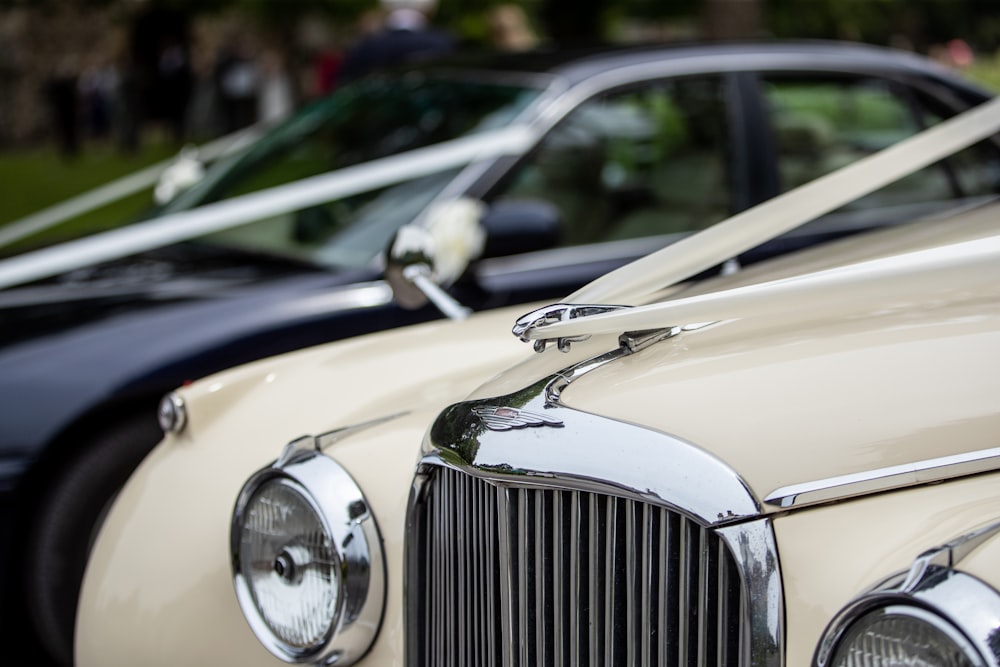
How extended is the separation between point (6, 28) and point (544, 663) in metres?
22.3

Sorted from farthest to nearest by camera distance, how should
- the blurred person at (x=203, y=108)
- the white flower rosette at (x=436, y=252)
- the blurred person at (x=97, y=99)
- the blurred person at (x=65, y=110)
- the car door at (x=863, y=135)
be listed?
the blurred person at (x=97, y=99) → the blurred person at (x=65, y=110) → the blurred person at (x=203, y=108) → the car door at (x=863, y=135) → the white flower rosette at (x=436, y=252)

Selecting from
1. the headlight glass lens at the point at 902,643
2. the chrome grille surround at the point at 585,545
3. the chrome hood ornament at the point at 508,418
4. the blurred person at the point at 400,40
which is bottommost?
the headlight glass lens at the point at 902,643

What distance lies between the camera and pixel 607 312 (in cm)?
179

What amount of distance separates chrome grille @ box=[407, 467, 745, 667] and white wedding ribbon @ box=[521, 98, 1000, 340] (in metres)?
0.31

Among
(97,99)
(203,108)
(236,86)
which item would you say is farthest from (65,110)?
(97,99)

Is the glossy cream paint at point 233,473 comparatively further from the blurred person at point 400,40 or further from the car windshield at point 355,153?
the blurred person at point 400,40

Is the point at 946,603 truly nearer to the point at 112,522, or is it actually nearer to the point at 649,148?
the point at 112,522

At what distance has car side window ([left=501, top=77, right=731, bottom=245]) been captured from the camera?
3805mm

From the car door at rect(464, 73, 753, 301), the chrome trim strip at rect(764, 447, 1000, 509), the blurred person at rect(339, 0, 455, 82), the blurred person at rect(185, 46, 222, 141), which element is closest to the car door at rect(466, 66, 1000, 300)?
the car door at rect(464, 73, 753, 301)

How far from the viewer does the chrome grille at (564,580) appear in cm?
142

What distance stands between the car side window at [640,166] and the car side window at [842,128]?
22 cm

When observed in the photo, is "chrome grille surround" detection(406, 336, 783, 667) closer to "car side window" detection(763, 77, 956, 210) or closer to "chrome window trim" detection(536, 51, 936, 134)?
"chrome window trim" detection(536, 51, 936, 134)

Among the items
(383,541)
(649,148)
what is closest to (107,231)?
(649,148)

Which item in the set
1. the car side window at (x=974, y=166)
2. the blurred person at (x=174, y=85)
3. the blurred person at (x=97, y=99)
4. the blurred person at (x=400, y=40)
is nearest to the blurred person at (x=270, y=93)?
the blurred person at (x=174, y=85)
